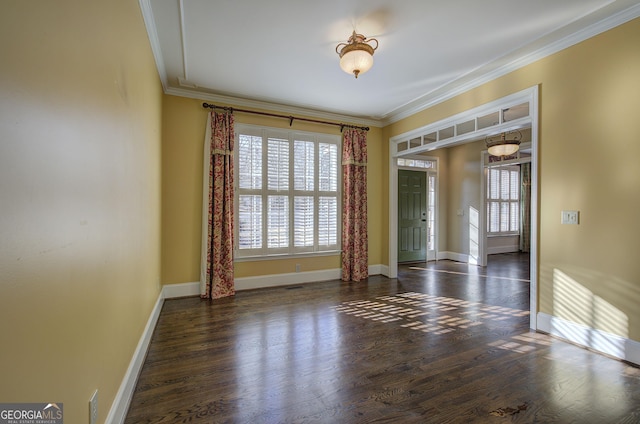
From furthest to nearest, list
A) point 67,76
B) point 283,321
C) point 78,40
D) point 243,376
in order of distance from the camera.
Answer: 1. point 283,321
2. point 243,376
3. point 78,40
4. point 67,76

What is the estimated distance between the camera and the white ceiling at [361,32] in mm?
2414

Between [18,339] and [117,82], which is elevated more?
[117,82]

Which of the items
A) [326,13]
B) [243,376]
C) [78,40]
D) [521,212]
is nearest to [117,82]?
[78,40]

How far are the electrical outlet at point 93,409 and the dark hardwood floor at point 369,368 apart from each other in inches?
20.6

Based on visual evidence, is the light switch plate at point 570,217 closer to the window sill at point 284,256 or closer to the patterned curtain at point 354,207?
the patterned curtain at point 354,207

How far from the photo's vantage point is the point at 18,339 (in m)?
0.75

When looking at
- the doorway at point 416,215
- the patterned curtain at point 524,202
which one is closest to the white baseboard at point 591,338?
the doorway at point 416,215

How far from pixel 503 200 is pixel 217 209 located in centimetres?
789

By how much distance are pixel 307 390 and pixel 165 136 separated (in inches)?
147

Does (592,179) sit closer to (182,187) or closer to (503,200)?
(182,187)

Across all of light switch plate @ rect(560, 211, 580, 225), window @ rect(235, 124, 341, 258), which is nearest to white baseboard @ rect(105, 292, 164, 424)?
window @ rect(235, 124, 341, 258)

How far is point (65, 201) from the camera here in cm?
102

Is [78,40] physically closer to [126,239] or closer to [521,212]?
[126,239]

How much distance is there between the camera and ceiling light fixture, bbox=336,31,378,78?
2.69 m
